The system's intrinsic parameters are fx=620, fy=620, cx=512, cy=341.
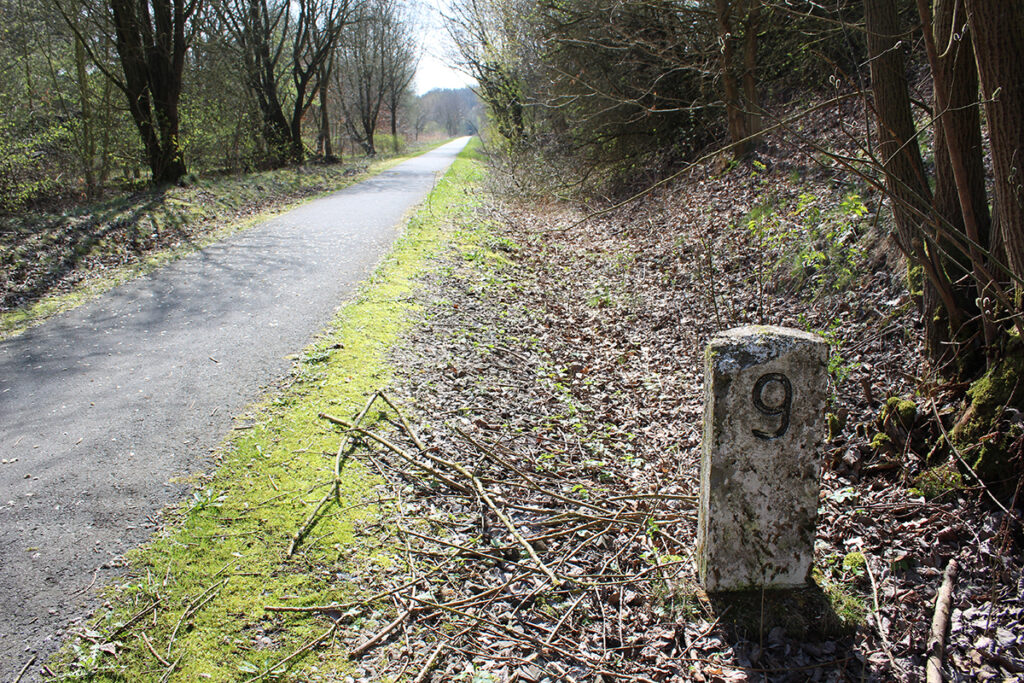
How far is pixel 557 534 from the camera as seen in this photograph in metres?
3.75

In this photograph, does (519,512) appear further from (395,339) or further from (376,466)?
(395,339)

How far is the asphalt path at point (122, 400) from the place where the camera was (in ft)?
10.4

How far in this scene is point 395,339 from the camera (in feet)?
20.8

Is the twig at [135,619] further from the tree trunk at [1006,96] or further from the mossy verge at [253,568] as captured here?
the tree trunk at [1006,96]

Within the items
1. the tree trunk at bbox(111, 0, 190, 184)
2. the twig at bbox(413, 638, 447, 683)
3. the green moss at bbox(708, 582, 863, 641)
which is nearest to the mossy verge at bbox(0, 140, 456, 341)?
the tree trunk at bbox(111, 0, 190, 184)

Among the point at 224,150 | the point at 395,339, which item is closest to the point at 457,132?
the point at 224,150

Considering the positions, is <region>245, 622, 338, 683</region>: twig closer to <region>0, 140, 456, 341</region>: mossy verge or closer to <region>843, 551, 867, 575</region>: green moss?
<region>843, 551, 867, 575</region>: green moss

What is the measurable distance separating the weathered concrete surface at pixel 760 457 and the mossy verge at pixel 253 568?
69.1 inches

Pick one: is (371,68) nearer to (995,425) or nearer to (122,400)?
(122,400)

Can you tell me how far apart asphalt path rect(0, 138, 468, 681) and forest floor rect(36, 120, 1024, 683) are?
0.28 metres

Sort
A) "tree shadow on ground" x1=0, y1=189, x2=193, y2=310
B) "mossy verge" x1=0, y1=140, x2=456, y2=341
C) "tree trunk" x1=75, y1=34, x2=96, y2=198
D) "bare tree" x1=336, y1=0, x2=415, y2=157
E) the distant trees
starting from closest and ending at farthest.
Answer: "mossy verge" x1=0, y1=140, x2=456, y2=341 < "tree shadow on ground" x1=0, y1=189, x2=193, y2=310 < the distant trees < "tree trunk" x1=75, y1=34, x2=96, y2=198 < "bare tree" x1=336, y1=0, x2=415, y2=157

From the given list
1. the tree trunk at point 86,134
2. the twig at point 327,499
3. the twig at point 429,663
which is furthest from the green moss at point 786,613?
the tree trunk at point 86,134

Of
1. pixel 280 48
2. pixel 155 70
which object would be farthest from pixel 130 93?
pixel 280 48

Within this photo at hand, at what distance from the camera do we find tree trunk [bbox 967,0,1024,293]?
323 centimetres
